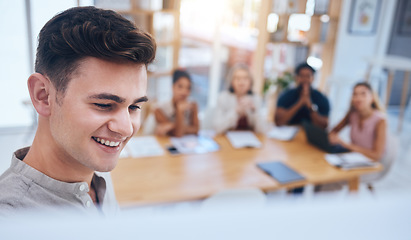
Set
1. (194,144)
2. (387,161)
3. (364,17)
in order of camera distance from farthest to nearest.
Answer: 1. (364,17)
2. (387,161)
3. (194,144)

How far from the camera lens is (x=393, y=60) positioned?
15.5ft

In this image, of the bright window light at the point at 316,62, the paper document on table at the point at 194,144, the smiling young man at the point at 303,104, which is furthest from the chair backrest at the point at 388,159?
the bright window light at the point at 316,62

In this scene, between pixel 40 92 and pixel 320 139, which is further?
pixel 320 139

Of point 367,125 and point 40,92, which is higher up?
point 40,92

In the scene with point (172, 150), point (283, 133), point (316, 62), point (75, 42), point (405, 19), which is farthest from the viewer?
point (405, 19)

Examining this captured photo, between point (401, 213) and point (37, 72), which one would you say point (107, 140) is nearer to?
point (37, 72)

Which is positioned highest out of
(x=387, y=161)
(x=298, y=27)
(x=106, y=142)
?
(x=298, y=27)

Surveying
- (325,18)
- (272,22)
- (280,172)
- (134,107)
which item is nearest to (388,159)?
(280,172)

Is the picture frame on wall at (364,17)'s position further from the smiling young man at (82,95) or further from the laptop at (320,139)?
the smiling young man at (82,95)

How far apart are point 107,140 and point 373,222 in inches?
14.3

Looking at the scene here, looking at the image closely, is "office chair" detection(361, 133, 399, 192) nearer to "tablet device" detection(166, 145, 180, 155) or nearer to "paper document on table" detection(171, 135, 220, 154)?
"paper document on table" detection(171, 135, 220, 154)

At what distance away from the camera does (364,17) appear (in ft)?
16.1

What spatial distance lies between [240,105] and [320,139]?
67cm

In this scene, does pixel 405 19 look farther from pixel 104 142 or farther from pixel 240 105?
pixel 104 142
